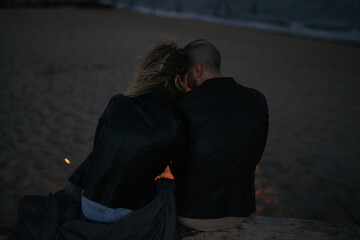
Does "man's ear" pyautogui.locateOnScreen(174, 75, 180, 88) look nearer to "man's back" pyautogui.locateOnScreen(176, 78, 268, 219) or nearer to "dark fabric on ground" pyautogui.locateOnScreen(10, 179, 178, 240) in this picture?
"man's back" pyautogui.locateOnScreen(176, 78, 268, 219)

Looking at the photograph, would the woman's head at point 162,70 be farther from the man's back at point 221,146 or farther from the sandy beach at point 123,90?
the sandy beach at point 123,90

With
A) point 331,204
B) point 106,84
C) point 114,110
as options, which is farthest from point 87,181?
point 106,84

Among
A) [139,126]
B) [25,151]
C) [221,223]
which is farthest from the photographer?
[25,151]

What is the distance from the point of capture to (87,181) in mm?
1726

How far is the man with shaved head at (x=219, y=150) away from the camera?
166cm

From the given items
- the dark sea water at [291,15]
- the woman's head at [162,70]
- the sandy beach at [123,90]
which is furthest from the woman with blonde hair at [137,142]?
the dark sea water at [291,15]

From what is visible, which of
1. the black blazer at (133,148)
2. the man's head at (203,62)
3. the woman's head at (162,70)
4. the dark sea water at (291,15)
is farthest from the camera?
the dark sea water at (291,15)

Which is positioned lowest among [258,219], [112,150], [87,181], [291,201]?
[291,201]

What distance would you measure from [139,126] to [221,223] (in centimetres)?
105

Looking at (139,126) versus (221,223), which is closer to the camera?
(139,126)

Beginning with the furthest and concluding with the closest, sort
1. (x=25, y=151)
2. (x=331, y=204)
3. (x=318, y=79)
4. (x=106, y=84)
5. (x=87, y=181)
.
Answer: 1. (x=318, y=79)
2. (x=106, y=84)
3. (x=25, y=151)
4. (x=331, y=204)
5. (x=87, y=181)

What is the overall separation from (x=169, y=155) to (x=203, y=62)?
803 millimetres

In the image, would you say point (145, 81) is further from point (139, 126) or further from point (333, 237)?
point (333, 237)

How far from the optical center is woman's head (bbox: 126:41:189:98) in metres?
1.74
